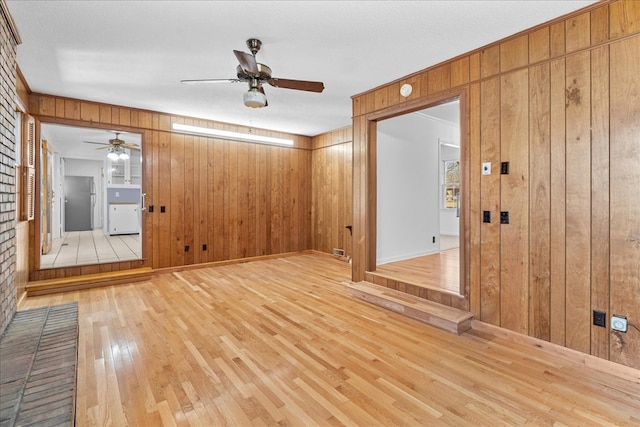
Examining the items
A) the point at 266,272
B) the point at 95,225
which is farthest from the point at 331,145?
the point at 95,225

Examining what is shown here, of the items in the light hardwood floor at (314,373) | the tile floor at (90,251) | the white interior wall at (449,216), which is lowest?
the light hardwood floor at (314,373)

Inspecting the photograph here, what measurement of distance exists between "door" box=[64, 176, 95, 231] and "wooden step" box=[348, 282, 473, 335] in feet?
32.1

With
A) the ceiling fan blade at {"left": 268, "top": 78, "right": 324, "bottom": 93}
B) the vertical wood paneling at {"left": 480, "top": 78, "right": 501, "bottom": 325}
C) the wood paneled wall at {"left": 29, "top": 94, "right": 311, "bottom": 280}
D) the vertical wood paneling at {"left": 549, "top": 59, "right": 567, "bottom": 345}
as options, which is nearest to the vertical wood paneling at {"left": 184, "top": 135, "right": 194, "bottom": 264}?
the wood paneled wall at {"left": 29, "top": 94, "right": 311, "bottom": 280}

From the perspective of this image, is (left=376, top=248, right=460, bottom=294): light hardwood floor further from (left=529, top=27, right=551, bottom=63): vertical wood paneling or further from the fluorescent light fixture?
the fluorescent light fixture

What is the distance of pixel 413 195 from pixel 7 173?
16.5 feet

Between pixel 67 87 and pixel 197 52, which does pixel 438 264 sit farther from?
pixel 67 87

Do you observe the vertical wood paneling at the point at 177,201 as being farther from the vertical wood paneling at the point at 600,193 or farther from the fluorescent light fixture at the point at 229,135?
the vertical wood paneling at the point at 600,193

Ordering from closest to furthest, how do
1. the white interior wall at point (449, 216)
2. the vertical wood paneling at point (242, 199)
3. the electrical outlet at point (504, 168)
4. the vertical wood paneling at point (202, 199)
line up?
the electrical outlet at point (504, 168), the vertical wood paneling at point (202, 199), the vertical wood paneling at point (242, 199), the white interior wall at point (449, 216)

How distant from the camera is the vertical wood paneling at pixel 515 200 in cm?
260

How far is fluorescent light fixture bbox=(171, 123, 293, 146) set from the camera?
521 cm

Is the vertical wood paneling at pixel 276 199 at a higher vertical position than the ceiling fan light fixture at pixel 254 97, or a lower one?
lower

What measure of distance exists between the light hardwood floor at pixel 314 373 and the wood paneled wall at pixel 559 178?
37 cm

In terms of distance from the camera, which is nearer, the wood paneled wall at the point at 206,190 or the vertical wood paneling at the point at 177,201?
the wood paneled wall at the point at 206,190

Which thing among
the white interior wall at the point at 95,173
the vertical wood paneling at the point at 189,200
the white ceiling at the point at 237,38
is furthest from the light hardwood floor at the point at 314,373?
the white interior wall at the point at 95,173
